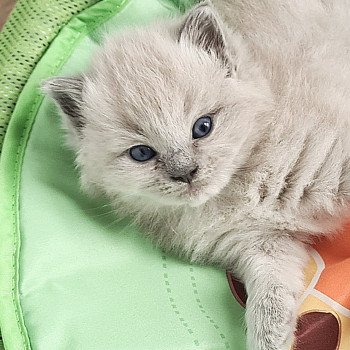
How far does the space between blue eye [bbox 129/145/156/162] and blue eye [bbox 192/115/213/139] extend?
0.09 meters

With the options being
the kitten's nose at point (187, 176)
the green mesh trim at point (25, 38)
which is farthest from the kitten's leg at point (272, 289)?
the green mesh trim at point (25, 38)

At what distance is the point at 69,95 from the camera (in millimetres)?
1256

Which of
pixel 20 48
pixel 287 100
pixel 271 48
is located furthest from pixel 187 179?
pixel 20 48

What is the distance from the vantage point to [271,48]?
1.33 metres

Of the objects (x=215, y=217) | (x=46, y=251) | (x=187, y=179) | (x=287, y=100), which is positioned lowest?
(x=46, y=251)

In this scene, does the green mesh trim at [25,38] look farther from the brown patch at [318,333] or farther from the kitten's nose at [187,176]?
the brown patch at [318,333]

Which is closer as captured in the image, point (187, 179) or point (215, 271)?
point (187, 179)

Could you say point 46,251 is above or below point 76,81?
below

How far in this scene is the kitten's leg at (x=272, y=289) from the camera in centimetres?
114

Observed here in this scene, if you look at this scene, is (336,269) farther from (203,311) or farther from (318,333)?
(203,311)

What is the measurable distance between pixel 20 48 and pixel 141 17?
0.34 metres

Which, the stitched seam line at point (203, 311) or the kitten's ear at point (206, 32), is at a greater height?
the kitten's ear at point (206, 32)

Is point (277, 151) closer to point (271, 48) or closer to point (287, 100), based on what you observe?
point (287, 100)

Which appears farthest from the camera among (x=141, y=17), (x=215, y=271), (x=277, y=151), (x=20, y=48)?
(x=141, y=17)
